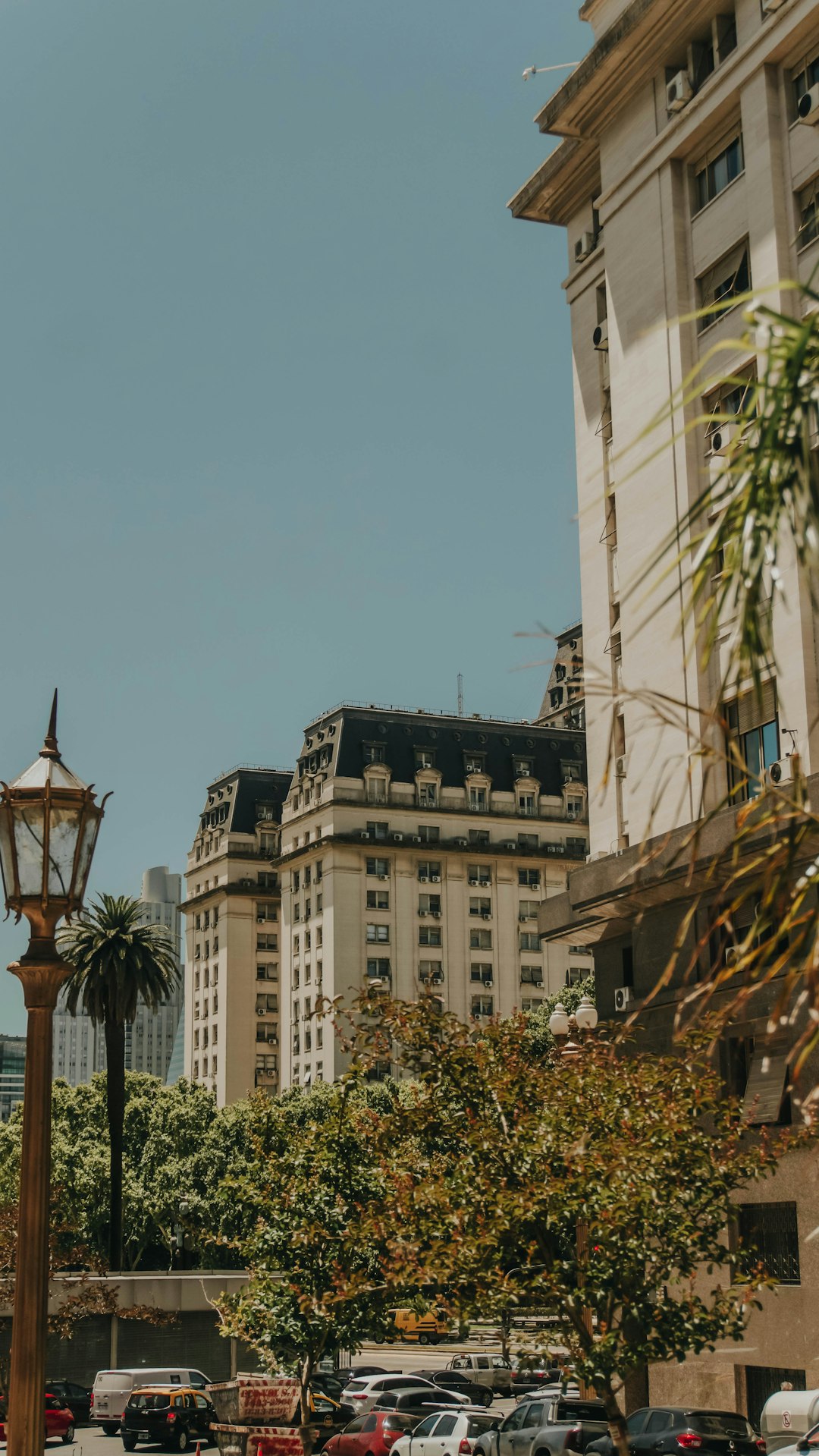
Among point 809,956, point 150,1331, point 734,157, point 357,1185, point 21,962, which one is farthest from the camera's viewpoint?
point 150,1331

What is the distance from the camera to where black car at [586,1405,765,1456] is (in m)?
30.0

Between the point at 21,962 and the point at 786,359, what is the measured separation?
23.0 ft

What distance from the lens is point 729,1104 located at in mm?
24656

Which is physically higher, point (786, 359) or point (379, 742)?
point (379, 742)

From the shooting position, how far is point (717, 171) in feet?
141

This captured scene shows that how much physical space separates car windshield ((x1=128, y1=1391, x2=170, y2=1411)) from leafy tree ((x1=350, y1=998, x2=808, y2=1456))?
25202 mm

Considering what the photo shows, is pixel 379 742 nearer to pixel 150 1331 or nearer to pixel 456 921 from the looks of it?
pixel 456 921

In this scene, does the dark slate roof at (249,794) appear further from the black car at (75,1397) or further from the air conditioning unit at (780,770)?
the air conditioning unit at (780,770)

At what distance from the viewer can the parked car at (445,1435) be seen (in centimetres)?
3500

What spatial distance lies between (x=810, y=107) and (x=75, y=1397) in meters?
43.1

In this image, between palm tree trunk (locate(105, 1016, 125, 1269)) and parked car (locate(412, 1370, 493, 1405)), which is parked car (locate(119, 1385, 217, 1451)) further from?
palm tree trunk (locate(105, 1016, 125, 1269))

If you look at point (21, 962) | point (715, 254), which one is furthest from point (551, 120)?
point (21, 962)

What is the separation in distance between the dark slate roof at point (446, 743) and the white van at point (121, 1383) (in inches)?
3108

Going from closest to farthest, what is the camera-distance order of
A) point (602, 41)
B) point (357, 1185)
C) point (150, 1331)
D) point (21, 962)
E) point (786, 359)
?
1. point (786, 359)
2. point (21, 962)
3. point (357, 1185)
4. point (602, 41)
5. point (150, 1331)
